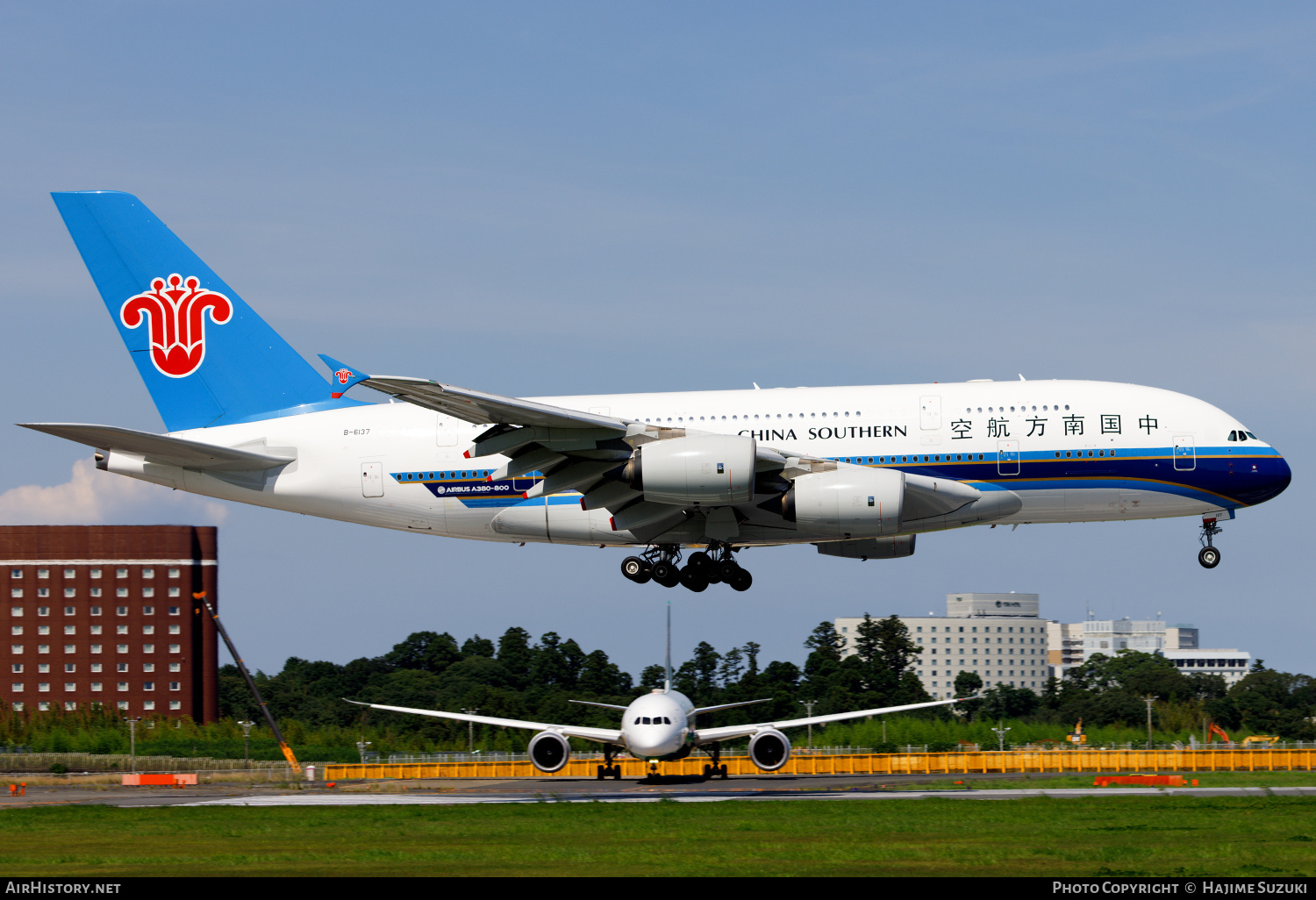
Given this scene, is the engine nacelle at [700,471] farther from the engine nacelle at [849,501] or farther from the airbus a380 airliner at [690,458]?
the engine nacelle at [849,501]

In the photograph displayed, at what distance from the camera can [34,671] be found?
148 metres

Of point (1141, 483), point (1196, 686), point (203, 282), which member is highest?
point (203, 282)

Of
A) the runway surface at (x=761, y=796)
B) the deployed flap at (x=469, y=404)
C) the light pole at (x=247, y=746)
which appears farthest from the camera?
the light pole at (x=247, y=746)

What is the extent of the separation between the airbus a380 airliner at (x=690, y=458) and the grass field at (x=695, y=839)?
7019 mm

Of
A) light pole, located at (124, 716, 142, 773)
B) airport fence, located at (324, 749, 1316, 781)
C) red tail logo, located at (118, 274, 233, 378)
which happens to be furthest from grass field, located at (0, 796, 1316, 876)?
light pole, located at (124, 716, 142, 773)

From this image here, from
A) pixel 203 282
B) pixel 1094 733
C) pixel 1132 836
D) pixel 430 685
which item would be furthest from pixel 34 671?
pixel 1132 836

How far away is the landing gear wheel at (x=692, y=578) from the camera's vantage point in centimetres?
4006

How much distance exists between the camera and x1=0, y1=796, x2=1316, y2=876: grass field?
26.4 meters

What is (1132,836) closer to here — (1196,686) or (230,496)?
(230,496)

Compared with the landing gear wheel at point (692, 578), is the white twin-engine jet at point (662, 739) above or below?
below

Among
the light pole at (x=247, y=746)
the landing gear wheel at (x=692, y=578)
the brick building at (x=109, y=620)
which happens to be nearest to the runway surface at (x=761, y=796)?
the landing gear wheel at (x=692, y=578)

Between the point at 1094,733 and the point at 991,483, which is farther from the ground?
the point at 991,483
